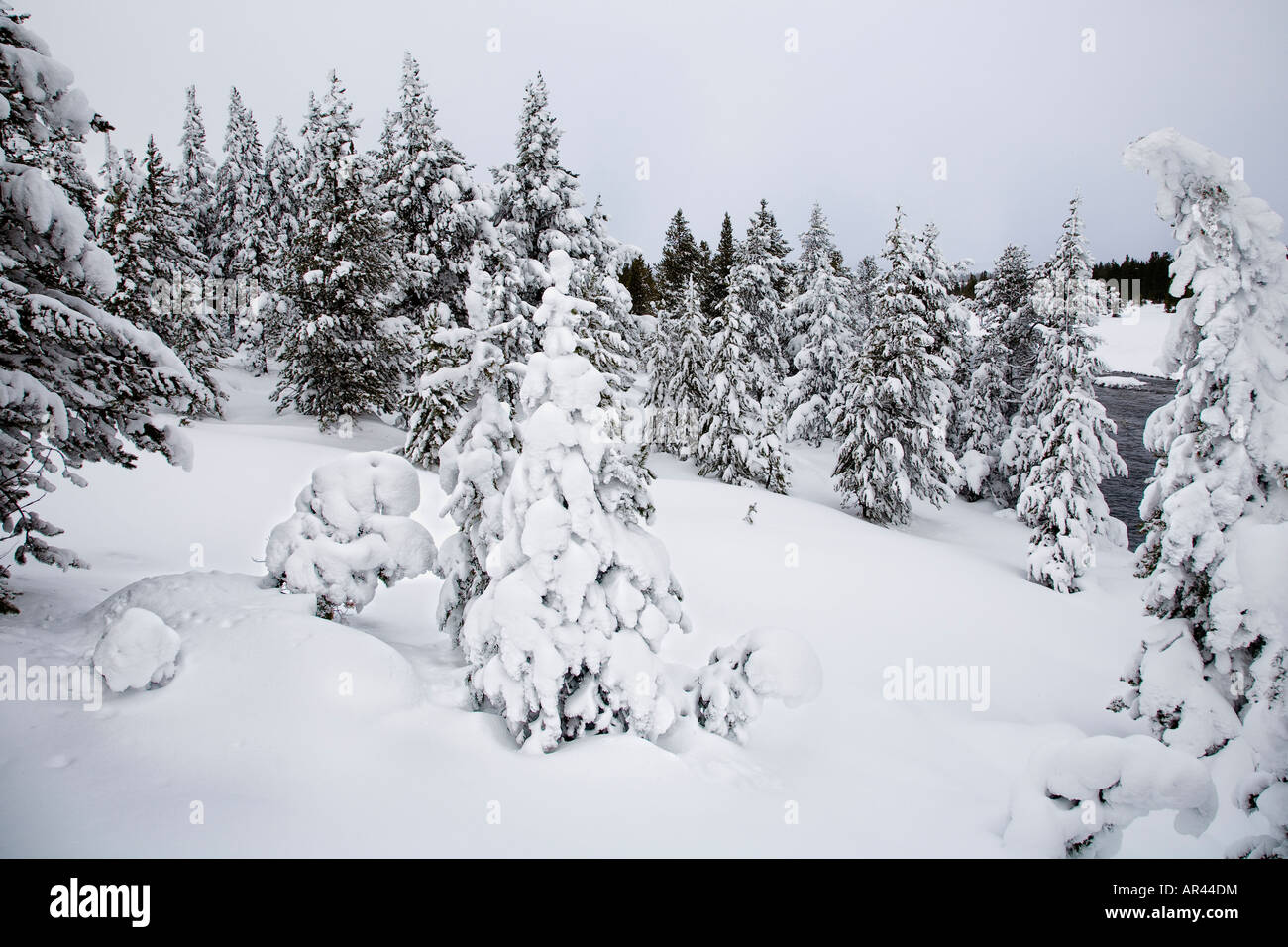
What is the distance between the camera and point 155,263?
24094 millimetres

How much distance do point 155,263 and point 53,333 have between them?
23169 millimetres

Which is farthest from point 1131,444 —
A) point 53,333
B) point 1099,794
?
point 53,333

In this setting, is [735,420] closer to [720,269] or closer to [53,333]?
[720,269]

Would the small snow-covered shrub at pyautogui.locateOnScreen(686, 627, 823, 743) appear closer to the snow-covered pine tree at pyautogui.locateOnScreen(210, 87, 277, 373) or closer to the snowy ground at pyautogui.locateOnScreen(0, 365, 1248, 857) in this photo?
the snowy ground at pyautogui.locateOnScreen(0, 365, 1248, 857)

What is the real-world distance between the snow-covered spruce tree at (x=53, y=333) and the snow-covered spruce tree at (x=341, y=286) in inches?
630

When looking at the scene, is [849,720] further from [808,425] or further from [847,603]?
[808,425]

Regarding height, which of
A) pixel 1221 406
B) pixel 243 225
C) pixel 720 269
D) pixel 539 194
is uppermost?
pixel 243 225

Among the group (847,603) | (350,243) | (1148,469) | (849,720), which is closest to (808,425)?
(1148,469)

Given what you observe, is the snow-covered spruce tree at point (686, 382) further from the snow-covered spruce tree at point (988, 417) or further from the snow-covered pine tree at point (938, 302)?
the snow-covered spruce tree at point (988, 417)

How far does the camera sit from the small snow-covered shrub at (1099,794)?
4227 mm

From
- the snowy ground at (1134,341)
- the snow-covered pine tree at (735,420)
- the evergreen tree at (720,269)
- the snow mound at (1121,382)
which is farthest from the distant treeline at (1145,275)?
the snow-covered pine tree at (735,420)

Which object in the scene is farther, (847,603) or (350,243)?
(350,243)
